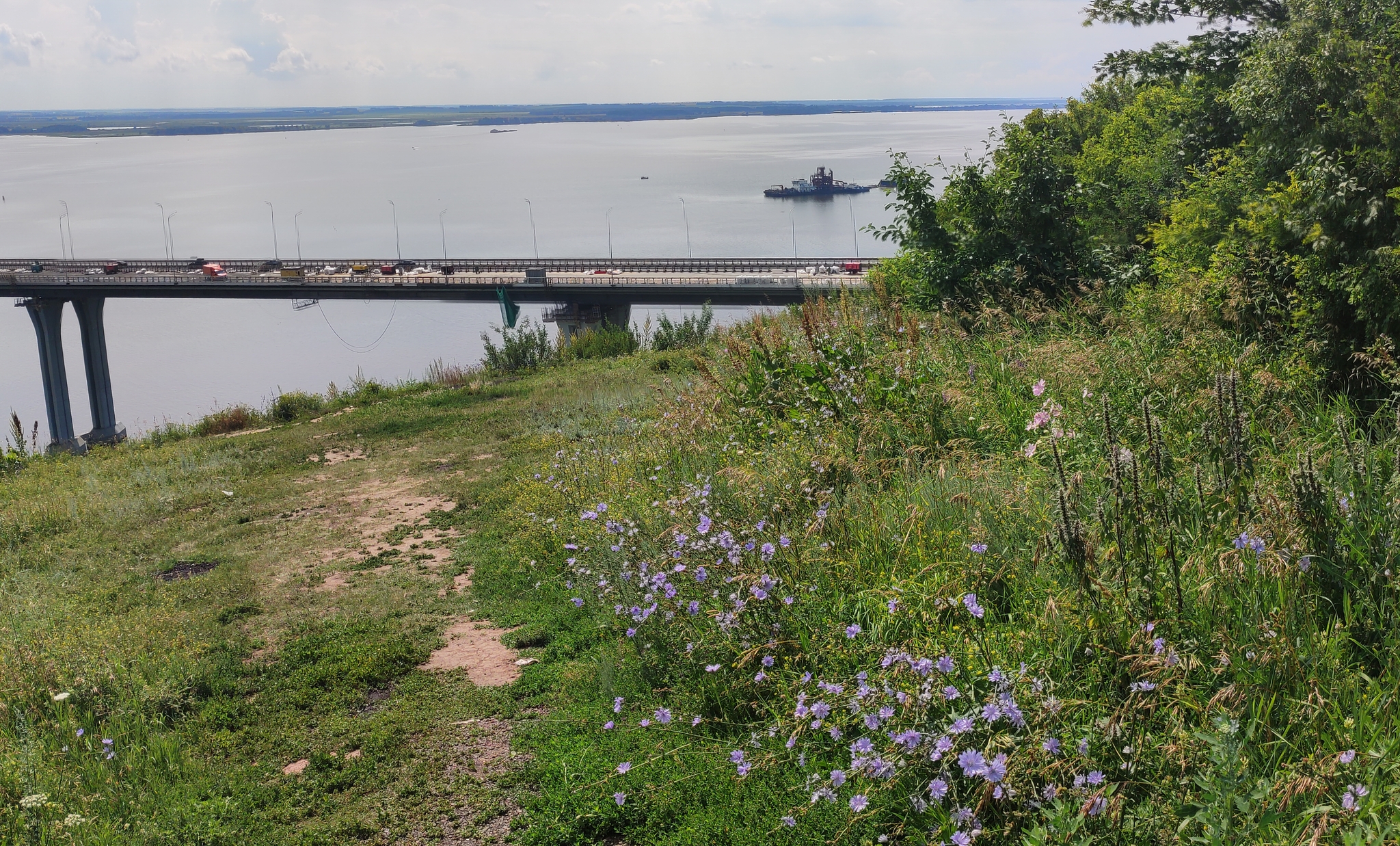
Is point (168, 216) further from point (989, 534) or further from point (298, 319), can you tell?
point (989, 534)

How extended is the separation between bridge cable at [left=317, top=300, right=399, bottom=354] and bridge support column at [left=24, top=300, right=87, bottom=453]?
16985 mm

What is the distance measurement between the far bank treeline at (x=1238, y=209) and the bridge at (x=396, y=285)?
3443cm

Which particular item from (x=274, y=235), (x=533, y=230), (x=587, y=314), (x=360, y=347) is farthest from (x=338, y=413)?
(x=533, y=230)

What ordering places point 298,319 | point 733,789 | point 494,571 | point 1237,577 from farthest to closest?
1. point 298,319
2. point 494,571
3. point 733,789
4. point 1237,577

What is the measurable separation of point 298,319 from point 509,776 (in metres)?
82.4

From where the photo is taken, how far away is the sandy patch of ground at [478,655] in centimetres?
604

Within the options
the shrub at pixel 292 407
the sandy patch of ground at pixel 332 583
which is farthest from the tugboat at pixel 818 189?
the sandy patch of ground at pixel 332 583

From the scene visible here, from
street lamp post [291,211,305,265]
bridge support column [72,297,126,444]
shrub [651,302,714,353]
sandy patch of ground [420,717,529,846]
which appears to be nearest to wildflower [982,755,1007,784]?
sandy patch of ground [420,717,529,846]

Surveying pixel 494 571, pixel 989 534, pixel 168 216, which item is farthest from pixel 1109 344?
pixel 168 216

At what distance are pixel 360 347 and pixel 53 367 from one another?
18.9 meters

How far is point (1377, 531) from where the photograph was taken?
3.78 metres

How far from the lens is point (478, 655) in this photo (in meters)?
6.44

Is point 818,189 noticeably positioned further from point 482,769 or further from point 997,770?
point 997,770

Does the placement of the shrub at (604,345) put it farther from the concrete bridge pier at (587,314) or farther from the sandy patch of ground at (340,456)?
the concrete bridge pier at (587,314)
